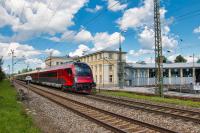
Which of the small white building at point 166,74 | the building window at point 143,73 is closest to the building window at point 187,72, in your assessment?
the small white building at point 166,74

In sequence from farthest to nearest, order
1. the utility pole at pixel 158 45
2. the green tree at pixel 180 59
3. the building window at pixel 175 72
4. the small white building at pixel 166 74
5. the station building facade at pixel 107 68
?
the green tree at pixel 180 59 → the building window at pixel 175 72 → the small white building at pixel 166 74 → the station building facade at pixel 107 68 → the utility pole at pixel 158 45

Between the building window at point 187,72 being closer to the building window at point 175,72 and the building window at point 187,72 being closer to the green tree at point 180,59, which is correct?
the building window at point 175,72

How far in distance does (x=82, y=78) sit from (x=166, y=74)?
157ft

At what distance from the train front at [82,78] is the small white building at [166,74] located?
3524cm

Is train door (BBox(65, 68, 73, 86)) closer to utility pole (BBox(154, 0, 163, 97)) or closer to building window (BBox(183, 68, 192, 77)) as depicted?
utility pole (BBox(154, 0, 163, 97))

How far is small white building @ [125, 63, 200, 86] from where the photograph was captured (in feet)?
219

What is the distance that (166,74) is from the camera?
73125 mm

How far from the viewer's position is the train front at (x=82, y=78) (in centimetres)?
2905

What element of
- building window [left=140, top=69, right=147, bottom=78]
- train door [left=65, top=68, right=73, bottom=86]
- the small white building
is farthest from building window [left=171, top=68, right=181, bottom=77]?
train door [left=65, top=68, right=73, bottom=86]

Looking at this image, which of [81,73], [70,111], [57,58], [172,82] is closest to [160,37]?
[81,73]

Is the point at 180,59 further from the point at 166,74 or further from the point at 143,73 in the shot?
the point at 143,73

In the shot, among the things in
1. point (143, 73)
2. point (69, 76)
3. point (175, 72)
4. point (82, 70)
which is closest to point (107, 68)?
point (143, 73)

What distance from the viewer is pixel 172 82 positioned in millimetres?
69750

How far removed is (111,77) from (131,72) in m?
5.82
